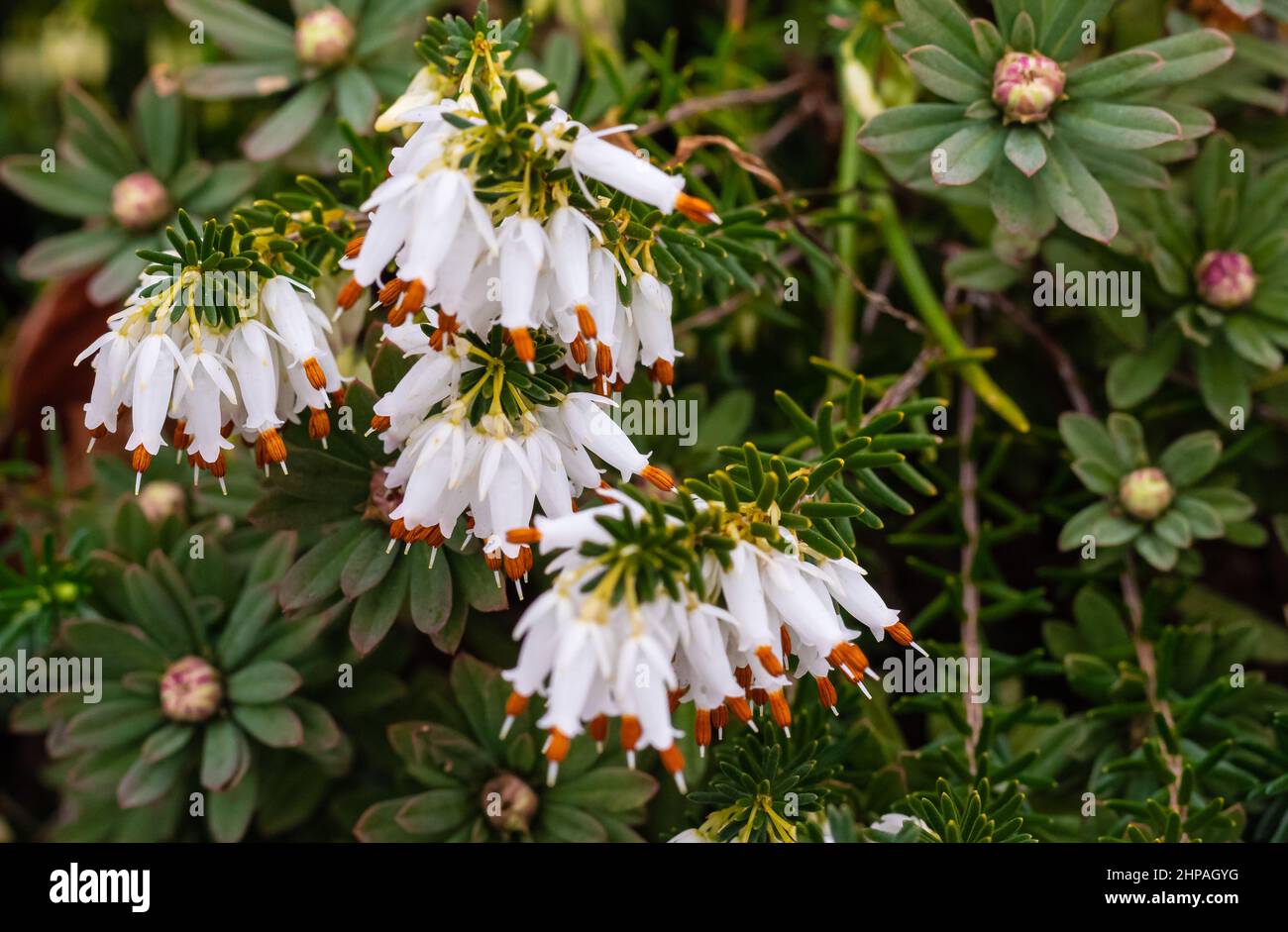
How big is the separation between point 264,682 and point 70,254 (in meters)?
1.55

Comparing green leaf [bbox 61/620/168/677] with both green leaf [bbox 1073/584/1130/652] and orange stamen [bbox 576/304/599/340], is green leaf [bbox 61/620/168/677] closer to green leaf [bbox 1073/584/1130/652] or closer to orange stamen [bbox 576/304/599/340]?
orange stamen [bbox 576/304/599/340]

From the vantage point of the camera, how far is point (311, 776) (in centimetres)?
287

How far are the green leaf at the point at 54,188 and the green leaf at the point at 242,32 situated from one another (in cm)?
59

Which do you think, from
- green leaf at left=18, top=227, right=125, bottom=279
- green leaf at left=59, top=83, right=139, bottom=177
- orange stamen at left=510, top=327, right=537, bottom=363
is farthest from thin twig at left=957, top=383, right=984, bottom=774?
green leaf at left=59, top=83, right=139, bottom=177

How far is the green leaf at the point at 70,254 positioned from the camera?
3.28 meters

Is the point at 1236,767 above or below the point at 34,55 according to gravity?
below

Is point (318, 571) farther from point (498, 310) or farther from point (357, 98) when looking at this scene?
point (357, 98)

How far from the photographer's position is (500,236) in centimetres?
162

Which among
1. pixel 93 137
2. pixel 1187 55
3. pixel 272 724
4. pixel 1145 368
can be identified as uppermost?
pixel 93 137

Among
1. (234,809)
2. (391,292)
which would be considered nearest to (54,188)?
(234,809)
